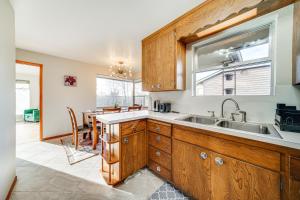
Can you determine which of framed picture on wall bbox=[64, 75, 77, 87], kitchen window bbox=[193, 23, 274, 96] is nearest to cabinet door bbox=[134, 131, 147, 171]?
kitchen window bbox=[193, 23, 274, 96]

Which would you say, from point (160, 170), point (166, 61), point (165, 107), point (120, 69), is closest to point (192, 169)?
point (160, 170)

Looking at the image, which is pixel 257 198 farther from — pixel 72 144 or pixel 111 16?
pixel 72 144

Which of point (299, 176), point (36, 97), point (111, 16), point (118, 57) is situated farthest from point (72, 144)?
Result: point (36, 97)

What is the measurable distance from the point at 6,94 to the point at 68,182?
56.1 inches

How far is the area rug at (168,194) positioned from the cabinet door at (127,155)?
45 centimetres

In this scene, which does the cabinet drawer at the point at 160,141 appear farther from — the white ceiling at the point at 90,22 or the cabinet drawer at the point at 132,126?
the white ceiling at the point at 90,22

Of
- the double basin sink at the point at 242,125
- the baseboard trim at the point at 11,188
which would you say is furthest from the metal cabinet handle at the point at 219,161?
the baseboard trim at the point at 11,188

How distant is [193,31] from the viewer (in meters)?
1.69

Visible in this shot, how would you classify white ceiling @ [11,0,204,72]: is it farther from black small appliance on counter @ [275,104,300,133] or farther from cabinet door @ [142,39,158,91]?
black small appliance on counter @ [275,104,300,133]

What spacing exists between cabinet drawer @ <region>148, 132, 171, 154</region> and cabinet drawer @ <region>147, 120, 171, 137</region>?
0.06m

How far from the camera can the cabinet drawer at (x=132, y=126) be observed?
1.67 meters

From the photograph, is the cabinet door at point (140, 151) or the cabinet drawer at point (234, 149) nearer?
the cabinet drawer at point (234, 149)

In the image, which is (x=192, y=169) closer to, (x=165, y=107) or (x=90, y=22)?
(x=165, y=107)

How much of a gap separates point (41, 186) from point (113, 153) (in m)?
1.07
